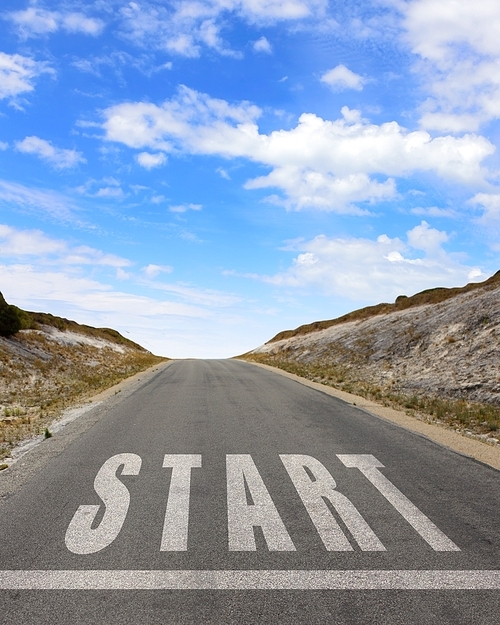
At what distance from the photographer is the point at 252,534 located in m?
5.48

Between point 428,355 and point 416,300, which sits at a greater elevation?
point 416,300

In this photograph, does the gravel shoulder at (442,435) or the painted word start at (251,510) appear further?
the gravel shoulder at (442,435)

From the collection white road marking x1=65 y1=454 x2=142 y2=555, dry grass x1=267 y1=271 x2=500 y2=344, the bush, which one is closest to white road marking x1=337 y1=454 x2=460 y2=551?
white road marking x1=65 y1=454 x2=142 y2=555

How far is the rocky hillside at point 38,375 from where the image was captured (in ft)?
44.8

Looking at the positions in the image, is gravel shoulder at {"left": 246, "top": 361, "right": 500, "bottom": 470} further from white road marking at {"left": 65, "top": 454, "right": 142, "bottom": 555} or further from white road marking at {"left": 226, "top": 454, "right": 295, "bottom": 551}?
white road marking at {"left": 65, "top": 454, "right": 142, "bottom": 555}

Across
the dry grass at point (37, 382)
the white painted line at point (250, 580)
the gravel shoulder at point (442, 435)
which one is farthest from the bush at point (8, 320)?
the white painted line at point (250, 580)

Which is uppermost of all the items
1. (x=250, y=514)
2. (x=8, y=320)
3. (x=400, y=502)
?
(x=8, y=320)

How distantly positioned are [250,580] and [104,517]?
2.21m

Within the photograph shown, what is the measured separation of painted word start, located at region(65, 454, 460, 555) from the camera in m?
5.30

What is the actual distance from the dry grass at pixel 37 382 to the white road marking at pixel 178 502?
11.0 feet

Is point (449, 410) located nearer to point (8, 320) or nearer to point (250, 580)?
point (250, 580)

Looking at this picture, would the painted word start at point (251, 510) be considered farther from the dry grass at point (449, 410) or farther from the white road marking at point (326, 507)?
the dry grass at point (449, 410)

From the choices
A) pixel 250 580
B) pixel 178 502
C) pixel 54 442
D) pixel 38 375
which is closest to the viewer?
pixel 250 580

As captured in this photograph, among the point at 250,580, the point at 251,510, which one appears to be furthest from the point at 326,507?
the point at 250,580
